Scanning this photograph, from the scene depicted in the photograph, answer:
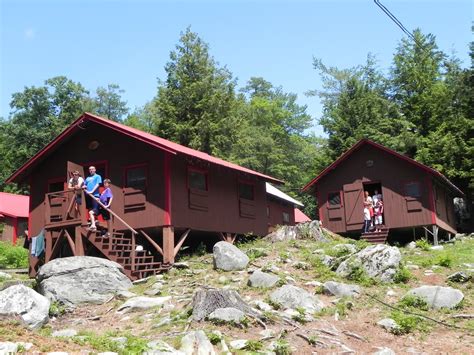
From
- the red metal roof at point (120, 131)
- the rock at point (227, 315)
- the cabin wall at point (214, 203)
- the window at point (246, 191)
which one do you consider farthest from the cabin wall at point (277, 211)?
the rock at point (227, 315)

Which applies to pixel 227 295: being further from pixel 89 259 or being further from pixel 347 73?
pixel 347 73

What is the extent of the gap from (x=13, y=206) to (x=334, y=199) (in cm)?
2343

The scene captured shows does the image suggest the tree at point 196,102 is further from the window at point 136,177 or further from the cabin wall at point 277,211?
the window at point 136,177

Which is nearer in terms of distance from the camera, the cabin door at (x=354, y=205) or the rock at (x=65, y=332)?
the rock at (x=65, y=332)

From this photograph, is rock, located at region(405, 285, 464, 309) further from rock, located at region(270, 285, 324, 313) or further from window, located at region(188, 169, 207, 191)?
window, located at region(188, 169, 207, 191)

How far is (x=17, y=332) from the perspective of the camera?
896 centimetres

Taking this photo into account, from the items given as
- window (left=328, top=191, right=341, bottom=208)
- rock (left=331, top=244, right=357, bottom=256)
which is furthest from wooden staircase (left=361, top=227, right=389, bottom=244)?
rock (left=331, top=244, right=357, bottom=256)

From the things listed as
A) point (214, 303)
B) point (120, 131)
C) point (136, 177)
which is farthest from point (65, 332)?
point (120, 131)

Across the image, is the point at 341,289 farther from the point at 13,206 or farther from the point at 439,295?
the point at 13,206

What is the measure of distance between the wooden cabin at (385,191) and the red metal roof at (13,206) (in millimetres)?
20700

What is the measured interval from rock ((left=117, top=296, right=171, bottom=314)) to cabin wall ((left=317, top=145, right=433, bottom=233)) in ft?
49.7

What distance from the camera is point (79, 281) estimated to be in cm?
1513

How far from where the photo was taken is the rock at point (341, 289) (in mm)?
13867

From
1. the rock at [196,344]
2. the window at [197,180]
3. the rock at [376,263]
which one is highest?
the window at [197,180]
